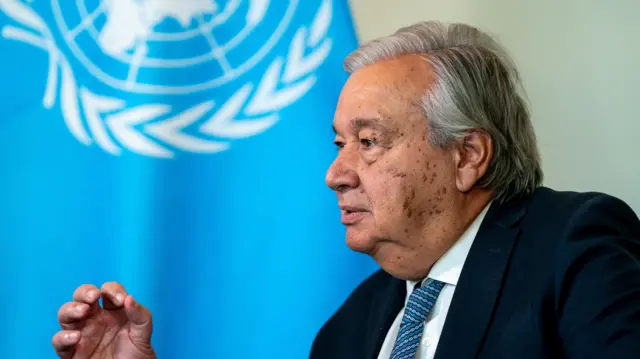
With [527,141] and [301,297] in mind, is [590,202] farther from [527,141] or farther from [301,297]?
[301,297]

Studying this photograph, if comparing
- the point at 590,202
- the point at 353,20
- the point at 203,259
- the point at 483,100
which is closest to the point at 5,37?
the point at 203,259

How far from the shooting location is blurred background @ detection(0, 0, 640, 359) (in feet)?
6.07

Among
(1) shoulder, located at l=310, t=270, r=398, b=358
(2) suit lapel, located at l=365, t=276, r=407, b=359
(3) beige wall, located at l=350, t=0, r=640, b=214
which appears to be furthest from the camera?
(3) beige wall, located at l=350, t=0, r=640, b=214

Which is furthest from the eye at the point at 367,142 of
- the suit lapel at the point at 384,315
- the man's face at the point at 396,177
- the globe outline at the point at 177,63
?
the globe outline at the point at 177,63

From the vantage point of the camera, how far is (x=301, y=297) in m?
1.96

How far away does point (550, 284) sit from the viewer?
51.8 inches

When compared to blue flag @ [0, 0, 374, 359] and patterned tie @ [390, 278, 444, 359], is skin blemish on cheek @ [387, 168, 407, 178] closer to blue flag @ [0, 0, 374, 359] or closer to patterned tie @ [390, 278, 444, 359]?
patterned tie @ [390, 278, 444, 359]

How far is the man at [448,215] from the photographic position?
52.7 inches

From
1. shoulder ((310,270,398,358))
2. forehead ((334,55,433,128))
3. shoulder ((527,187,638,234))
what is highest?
forehead ((334,55,433,128))

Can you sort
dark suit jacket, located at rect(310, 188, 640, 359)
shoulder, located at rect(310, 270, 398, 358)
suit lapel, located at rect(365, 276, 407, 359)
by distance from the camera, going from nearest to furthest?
dark suit jacket, located at rect(310, 188, 640, 359) → suit lapel, located at rect(365, 276, 407, 359) → shoulder, located at rect(310, 270, 398, 358)

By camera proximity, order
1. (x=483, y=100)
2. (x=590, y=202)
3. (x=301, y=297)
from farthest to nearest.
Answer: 1. (x=301, y=297)
2. (x=483, y=100)
3. (x=590, y=202)

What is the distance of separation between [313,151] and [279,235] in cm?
24

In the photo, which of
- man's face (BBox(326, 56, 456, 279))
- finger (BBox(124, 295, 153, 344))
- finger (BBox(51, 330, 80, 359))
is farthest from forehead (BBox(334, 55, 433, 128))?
finger (BBox(51, 330, 80, 359))

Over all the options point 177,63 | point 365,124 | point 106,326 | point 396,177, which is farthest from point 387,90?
point 106,326
